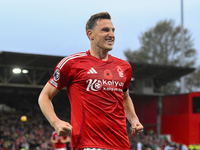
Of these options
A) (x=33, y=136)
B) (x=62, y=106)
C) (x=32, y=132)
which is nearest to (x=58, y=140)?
(x=33, y=136)

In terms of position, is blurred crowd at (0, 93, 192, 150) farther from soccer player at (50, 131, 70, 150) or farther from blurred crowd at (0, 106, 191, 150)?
soccer player at (50, 131, 70, 150)

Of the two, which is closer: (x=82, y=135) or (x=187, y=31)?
(x=82, y=135)

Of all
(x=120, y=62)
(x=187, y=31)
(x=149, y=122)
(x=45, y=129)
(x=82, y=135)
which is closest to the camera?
(x=82, y=135)

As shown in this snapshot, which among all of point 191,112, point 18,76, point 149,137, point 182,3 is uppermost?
point 182,3

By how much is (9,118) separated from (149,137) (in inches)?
430

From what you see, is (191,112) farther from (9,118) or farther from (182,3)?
(9,118)

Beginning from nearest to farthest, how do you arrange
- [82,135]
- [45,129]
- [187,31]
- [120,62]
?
[82,135] < [120,62] < [45,129] < [187,31]

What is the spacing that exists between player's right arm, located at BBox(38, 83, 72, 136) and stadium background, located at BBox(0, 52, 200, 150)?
57.8ft

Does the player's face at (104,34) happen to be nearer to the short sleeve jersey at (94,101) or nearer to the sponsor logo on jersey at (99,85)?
the short sleeve jersey at (94,101)

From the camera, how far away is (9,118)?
28266 millimetres

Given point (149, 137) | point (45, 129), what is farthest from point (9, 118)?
point (149, 137)

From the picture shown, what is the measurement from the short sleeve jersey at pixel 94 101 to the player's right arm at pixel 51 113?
0.29ft

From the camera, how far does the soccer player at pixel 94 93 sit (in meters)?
3.67

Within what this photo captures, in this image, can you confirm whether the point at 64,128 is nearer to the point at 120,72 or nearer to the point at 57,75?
the point at 57,75
